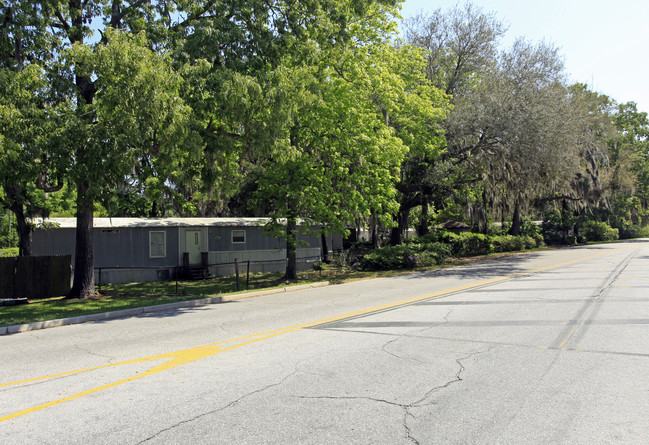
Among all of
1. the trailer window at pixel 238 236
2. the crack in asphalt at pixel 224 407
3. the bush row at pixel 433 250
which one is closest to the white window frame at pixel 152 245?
the trailer window at pixel 238 236

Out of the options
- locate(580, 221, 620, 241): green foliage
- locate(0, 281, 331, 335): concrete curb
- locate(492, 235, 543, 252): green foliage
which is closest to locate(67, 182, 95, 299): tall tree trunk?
locate(0, 281, 331, 335): concrete curb

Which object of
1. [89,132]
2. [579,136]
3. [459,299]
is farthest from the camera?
[579,136]

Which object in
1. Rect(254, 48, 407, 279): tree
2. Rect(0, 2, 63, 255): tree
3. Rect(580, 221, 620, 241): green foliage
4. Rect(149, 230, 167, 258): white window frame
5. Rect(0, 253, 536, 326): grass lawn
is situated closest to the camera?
Rect(0, 2, 63, 255): tree

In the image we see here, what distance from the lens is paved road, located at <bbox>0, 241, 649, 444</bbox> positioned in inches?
170

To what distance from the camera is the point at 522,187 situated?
27.9 m

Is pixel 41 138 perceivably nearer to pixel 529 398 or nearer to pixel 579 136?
pixel 529 398

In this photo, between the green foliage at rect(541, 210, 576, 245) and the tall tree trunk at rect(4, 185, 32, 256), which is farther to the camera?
the green foliage at rect(541, 210, 576, 245)

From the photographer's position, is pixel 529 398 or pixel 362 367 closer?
pixel 529 398

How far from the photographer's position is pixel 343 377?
582cm

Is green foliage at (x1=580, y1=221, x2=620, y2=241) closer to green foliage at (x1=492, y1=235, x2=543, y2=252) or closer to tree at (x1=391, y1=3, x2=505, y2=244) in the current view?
green foliage at (x1=492, y1=235, x2=543, y2=252)

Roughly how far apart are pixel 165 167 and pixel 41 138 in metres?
3.07

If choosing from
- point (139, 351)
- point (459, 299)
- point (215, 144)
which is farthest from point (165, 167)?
point (459, 299)

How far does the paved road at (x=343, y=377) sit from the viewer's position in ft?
14.2

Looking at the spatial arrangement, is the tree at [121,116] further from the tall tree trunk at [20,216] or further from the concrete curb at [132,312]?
the tall tree trunk at [20,216]
